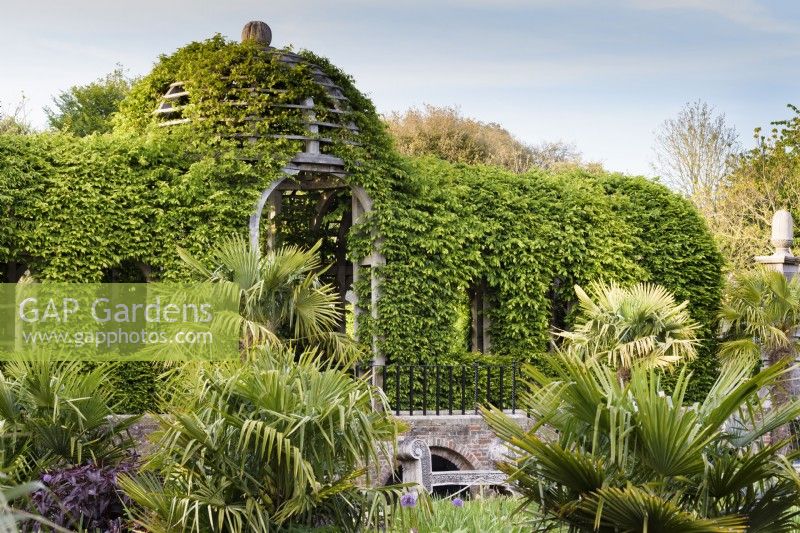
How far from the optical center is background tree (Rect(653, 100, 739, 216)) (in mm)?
31719

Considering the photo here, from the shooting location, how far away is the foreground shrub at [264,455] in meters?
6.83

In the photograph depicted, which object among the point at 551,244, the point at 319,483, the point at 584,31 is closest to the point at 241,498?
the point at 319,483

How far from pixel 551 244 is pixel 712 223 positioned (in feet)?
44.8

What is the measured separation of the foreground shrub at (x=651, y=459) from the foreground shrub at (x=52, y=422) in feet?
15.0

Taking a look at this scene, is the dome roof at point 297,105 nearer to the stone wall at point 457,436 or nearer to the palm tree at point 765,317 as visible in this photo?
the stone wall at point 457,436

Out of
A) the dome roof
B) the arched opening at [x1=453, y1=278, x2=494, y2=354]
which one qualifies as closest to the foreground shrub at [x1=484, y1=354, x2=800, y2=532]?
the dome roof

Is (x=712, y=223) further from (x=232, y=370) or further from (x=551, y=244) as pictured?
(x=232, y=370)

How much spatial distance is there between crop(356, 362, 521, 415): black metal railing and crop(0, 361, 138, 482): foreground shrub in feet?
20.3

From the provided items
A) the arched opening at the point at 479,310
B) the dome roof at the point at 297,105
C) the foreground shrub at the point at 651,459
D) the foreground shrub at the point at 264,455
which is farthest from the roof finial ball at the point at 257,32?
the foreground shrub at the point at 651,459

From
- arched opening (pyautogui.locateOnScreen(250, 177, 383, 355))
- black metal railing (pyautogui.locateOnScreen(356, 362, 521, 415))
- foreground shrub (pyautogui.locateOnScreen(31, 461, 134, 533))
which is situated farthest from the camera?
arched opening (pyautogui.locateOnScreen(250, 177, 383, 355))

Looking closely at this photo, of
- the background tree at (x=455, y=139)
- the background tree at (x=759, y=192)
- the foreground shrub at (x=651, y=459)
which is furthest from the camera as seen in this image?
the background tree at (x=455, y=139)

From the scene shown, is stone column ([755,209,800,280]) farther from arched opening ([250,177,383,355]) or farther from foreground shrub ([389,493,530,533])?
foreground shrub ([389,493,530,533])

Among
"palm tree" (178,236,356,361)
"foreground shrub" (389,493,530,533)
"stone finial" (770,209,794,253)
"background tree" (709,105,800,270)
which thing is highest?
"background tree" (709,105,800,270)

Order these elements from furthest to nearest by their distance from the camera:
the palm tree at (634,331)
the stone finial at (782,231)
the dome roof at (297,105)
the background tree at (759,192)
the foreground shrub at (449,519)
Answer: the background tree at (759,192), the stone finial at (782,231), the dome roof at (297,105), the palm tree at (634,331), the foreground shrub at (449,519)
